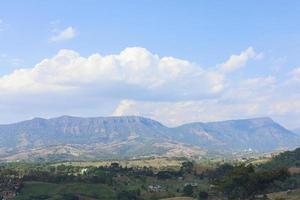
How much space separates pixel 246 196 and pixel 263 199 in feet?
15.8

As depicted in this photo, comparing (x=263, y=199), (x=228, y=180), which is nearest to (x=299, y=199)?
(x=263, y=199)

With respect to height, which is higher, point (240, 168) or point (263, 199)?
point (240, 168)

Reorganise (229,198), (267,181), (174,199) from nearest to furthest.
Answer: (267,181)
(229,198)
(174,199)

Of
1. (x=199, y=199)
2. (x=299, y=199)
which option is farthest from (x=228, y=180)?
(x=199, y=199)

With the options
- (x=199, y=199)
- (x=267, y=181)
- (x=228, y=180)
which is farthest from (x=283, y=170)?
(x=199, y=199)

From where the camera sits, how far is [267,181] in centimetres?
13875

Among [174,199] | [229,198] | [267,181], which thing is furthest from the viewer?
[174,199]

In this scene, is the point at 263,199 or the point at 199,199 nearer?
the point at 263,199

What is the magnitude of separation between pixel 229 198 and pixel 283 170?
67.9 ft

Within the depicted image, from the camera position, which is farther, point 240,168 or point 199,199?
point 199,199

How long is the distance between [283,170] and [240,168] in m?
12.0

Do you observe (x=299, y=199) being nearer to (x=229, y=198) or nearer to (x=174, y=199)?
(x=229, y=198)

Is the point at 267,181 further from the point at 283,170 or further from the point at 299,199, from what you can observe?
the point at 299,199

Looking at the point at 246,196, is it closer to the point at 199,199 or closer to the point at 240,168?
the point at 240,168
